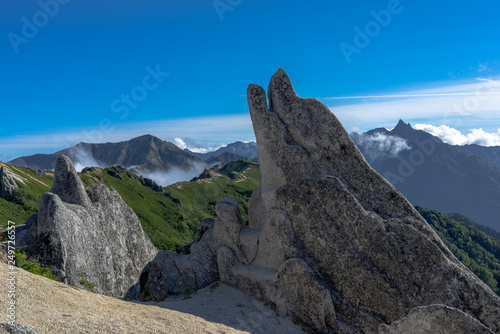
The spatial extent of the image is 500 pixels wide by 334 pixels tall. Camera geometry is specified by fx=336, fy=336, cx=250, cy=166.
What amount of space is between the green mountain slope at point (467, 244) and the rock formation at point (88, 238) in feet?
387

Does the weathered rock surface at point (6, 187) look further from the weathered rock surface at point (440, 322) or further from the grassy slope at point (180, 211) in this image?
the weathered rock surface at point (440, 322)

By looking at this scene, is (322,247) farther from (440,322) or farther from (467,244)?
(467,244)

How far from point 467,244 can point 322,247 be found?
14723 centimetres

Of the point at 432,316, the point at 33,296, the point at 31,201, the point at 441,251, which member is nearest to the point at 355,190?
the point at 441,251

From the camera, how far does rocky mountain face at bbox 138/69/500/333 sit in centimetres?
2008

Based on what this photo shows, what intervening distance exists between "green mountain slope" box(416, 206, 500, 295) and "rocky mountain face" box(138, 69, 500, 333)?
111 meters

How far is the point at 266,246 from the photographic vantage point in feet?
79.5

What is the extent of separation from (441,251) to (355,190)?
256 inches

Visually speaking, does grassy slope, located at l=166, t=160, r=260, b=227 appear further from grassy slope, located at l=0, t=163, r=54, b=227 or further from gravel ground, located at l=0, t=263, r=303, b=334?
gravel ground, located at l=0, t=263, r=303, b=334

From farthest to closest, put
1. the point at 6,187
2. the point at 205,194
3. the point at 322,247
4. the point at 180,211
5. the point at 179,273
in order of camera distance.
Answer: the point at 205,194
the point at 180,211
the point at 6,187
the point at 179,273
the point at 322,247

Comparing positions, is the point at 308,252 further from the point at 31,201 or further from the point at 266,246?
the point at 31,201

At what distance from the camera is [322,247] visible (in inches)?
880

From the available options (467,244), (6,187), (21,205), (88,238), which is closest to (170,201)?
(21,205)

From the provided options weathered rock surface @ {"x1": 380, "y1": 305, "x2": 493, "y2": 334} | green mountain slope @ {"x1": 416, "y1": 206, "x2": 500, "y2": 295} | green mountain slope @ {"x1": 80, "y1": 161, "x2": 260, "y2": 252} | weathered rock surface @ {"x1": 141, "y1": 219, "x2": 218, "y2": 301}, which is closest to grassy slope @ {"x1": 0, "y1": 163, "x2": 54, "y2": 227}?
green mountain slope @ {"x1": 80, "y1": 161, "x2": 260, "y2": 252}
